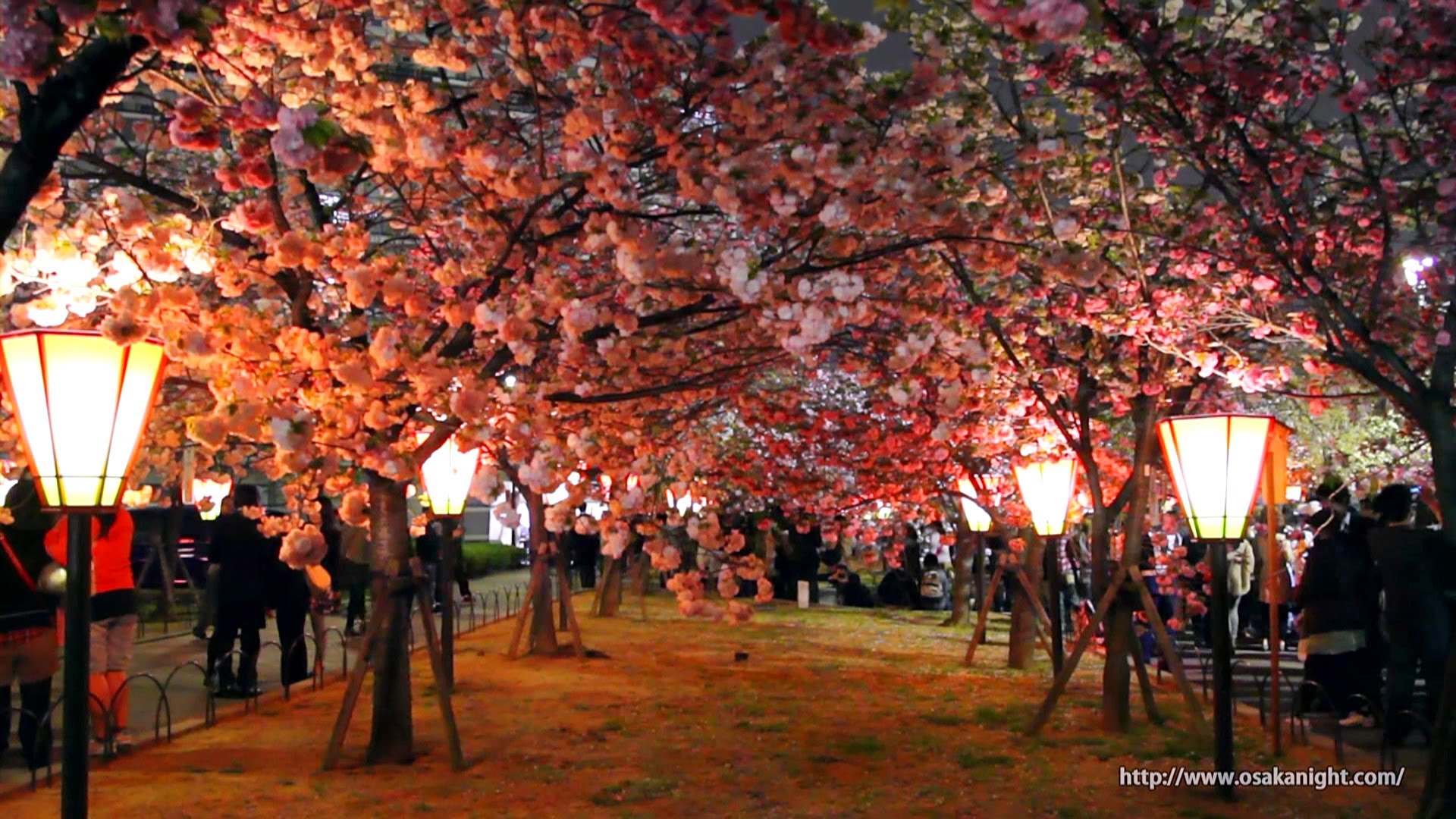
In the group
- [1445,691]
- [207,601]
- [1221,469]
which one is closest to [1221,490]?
[1221,469]

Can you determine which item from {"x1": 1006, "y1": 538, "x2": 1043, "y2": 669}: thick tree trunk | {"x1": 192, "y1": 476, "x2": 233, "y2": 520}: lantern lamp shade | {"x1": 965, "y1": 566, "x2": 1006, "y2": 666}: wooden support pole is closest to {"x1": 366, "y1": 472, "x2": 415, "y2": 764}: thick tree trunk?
{"x1": 965, "y1": 566, "x2": 1006, "y2": 666}: wooden support pole

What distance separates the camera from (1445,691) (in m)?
5.50

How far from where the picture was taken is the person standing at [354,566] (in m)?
14.6

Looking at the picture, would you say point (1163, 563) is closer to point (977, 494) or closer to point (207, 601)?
point (977, 494)

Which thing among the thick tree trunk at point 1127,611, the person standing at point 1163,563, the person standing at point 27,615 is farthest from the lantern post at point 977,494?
the person standing at point 27,615

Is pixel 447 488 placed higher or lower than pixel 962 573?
higher

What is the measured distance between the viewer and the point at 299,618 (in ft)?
36.8

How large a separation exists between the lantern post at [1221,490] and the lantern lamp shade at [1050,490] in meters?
3.22

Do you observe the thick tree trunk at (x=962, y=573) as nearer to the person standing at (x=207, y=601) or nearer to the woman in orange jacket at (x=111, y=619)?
the person standing at (x=207, y=601)

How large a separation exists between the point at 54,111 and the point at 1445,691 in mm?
5952

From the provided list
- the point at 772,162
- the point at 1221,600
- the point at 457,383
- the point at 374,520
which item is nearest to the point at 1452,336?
the point at 1221,600

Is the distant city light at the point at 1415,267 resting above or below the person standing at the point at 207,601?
above

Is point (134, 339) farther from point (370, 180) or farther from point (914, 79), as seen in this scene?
point (370, 180)

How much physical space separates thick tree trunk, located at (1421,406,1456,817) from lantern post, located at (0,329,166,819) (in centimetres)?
557
